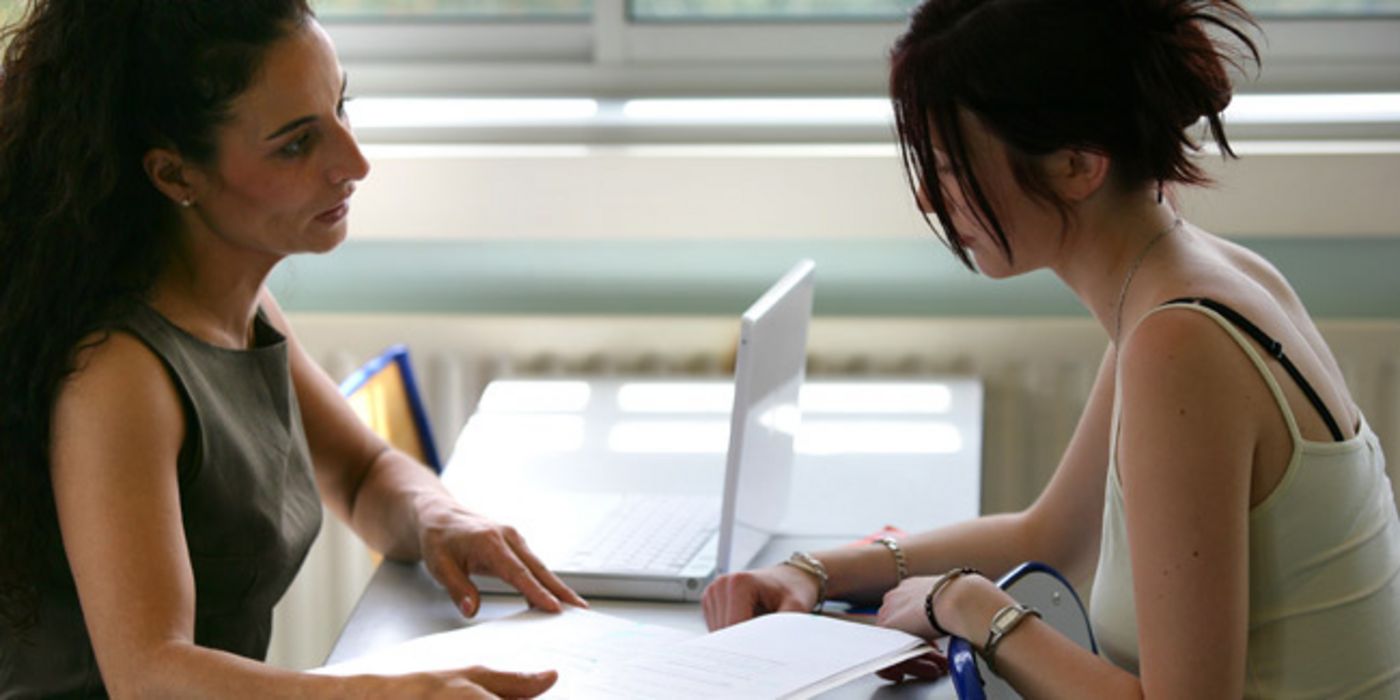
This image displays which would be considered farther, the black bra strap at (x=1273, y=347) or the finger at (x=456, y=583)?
the finger at (x=456, y=583)

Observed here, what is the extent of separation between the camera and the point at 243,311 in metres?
1.72

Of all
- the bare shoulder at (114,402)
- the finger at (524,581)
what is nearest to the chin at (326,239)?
the bare shoulder at (114,402)

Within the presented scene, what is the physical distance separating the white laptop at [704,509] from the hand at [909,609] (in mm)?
210

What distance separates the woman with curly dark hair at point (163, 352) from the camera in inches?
Result: 54.5

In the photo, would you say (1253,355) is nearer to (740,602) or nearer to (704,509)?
(740,602)

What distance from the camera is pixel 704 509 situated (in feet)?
6.43

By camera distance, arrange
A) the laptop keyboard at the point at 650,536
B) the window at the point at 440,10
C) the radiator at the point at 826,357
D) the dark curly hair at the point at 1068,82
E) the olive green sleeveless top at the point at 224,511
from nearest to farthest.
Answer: the dark curly hair at the point at 1068,82, the olive green sleeveless top at the point at 224,511, the laptop keyboard at the point at 650,536, the radiator at the point at 826,357, the window at the point at 440,10

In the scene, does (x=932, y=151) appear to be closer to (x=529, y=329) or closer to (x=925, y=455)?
(x=925, y=455)

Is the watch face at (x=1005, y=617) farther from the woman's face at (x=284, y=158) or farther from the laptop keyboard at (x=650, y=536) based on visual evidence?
the woman's face at (x=284, y=158)

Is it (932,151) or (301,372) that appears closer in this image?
(932,151)

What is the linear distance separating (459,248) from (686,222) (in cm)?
43

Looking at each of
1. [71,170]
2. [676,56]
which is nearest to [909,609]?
[71,170]

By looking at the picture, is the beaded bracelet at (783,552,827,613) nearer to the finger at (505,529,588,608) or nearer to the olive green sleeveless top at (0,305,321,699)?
the finger at (505,529,588,608)

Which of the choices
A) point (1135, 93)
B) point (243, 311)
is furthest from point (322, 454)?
point (1135, 93)
